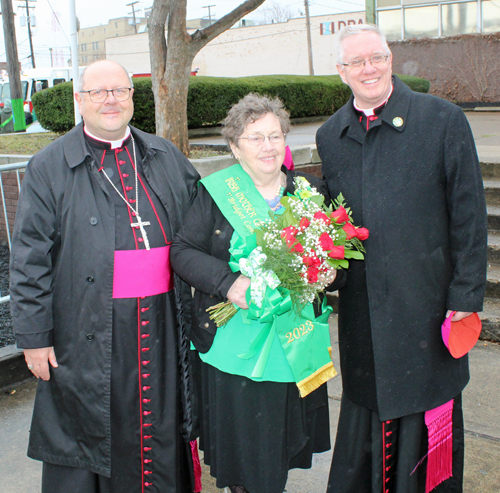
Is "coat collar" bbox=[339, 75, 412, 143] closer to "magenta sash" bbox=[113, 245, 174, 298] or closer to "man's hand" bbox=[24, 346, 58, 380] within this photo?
"magenta sash" bbox=[113, 245, 174, 298]

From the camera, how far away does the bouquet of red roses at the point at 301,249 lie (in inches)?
86.7

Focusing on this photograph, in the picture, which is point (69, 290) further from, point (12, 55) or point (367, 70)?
point (12, 55)

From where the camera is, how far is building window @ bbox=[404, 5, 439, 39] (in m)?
20.4

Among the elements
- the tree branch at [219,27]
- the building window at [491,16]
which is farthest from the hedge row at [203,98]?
the building window at [491,16]

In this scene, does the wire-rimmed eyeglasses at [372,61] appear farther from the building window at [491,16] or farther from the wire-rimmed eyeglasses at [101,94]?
the building window at [491,16]

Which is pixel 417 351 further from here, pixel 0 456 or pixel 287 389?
pixel 0 456

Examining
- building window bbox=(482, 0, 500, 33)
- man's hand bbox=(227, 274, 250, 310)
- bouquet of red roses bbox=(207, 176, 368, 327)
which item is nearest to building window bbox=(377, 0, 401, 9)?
building window bbox=(482, 0, 500, 33)

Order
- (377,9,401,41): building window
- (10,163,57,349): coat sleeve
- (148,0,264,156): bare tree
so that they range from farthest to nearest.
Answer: (377,9,401,41): building window, (148,0,264,156): bare tree, (10,163,57,349): coat sleeve

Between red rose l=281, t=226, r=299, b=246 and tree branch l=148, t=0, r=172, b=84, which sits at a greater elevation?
tree branch l=148, t=0, r=172, b=84

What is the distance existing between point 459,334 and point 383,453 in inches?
25.5

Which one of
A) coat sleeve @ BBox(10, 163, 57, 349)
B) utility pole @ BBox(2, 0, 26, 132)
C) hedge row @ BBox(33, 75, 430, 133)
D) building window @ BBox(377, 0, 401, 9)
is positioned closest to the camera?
coat sleeve @ BBox(10, 163, 57, 349)

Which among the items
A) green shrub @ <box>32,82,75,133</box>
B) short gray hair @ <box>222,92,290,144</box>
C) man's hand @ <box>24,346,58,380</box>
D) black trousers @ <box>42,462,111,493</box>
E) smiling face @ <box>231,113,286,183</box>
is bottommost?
black trousers @ <box>42,462,111,493</box>

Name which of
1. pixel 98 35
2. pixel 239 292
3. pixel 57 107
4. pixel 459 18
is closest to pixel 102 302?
pixel 239 292

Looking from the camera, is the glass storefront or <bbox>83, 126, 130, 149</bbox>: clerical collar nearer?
<bbox>83, 126, 130, 149</bbox>: clerical collar
